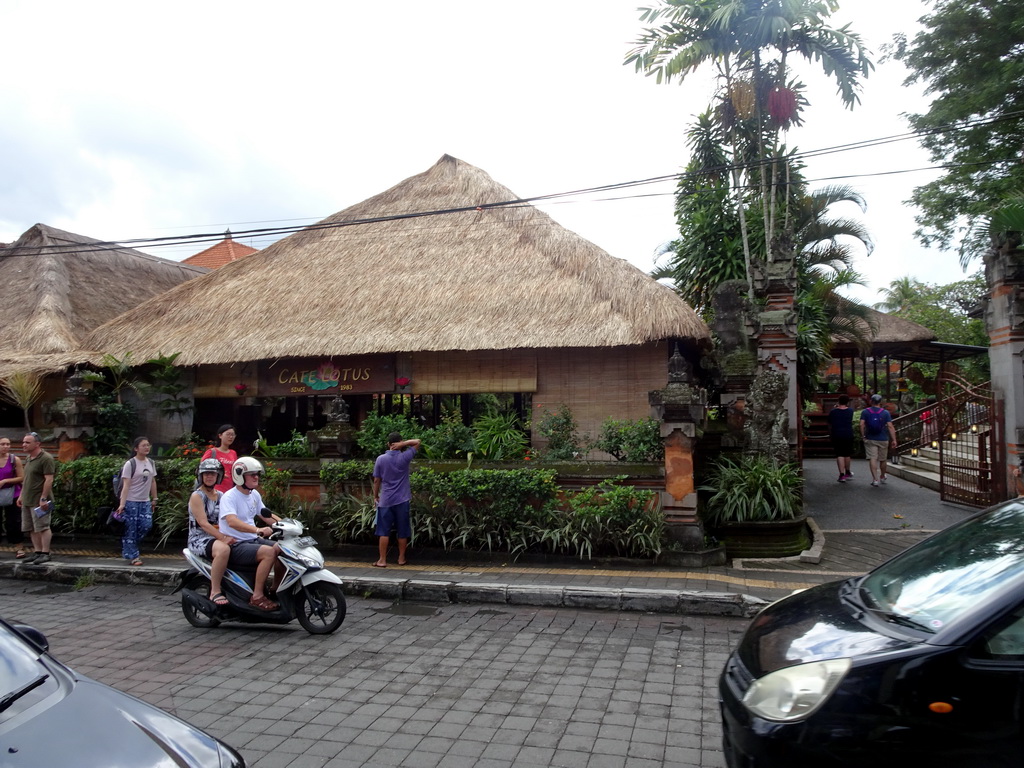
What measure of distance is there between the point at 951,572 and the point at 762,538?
5719mm

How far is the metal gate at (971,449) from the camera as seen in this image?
10906mm

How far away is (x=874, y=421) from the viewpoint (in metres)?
13.9

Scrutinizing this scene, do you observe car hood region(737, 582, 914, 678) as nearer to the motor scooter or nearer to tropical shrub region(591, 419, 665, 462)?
the motor scooter

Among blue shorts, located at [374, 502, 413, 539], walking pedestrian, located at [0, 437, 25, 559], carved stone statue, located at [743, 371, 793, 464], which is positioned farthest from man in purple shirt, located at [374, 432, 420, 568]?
walking pedestrian, located at [0, 437, 25, 559]

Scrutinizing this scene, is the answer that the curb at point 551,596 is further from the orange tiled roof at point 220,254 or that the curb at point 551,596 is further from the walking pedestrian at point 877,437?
the orange tiled roof at point 220,254

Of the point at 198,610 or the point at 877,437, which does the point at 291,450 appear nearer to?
the point at 198,610

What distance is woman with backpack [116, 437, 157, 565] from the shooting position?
906 cm

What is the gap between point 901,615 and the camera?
3.23 meters

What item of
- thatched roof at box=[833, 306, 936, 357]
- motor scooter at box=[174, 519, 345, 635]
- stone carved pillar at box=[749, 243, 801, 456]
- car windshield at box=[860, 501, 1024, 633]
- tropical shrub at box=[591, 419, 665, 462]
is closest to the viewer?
car windshield at box=[860, 501, 1024, 633]

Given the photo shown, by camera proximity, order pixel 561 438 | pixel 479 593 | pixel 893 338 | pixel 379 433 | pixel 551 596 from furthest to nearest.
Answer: pixel 893 338 < pixel 379 433 < pixel 561 438 < pixel 479 593 < pixel 551 596

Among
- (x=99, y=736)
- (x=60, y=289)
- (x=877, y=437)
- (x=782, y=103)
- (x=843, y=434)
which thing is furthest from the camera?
(x=60, y=289)

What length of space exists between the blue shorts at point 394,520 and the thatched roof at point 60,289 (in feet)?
27.5

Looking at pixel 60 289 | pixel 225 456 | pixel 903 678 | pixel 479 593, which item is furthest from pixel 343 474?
pixel 60 289

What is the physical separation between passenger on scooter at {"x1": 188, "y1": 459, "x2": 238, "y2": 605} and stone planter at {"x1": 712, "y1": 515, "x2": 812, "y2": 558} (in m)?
5.71
